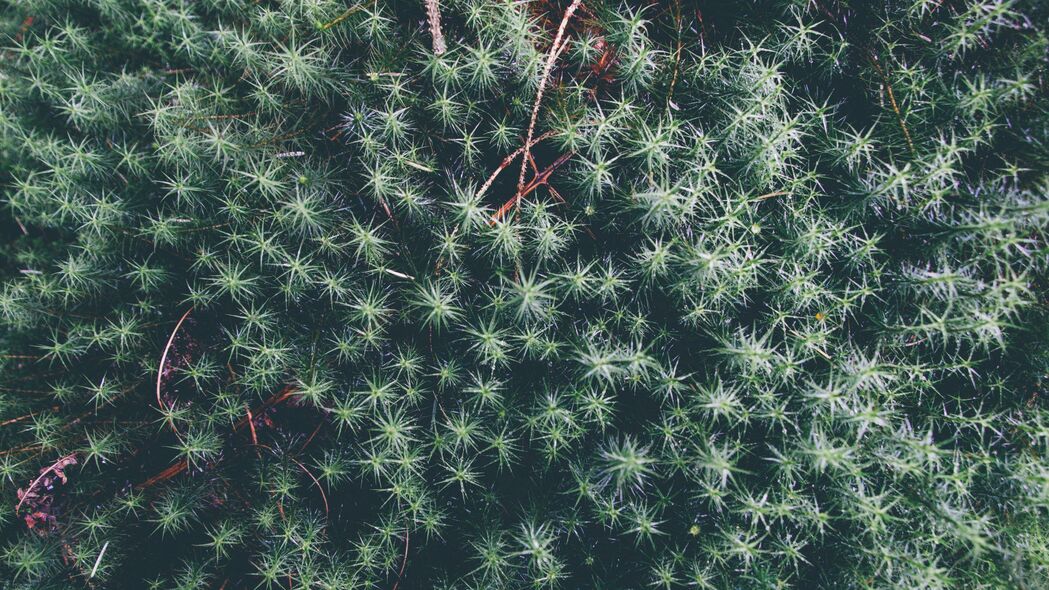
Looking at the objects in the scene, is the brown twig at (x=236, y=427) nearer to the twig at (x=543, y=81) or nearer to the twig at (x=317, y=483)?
the twig at (x=317, y=483)

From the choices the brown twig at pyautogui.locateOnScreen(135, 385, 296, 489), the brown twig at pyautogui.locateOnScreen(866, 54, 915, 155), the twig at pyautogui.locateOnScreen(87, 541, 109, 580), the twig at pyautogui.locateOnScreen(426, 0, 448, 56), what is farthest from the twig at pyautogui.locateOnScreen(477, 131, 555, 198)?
the twig at pyautogui.locateOnScreen(87, 541, 109, 580)

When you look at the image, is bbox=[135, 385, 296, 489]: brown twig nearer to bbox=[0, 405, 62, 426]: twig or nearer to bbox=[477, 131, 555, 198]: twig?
bbox=[0, 405, 62, 426]: twig

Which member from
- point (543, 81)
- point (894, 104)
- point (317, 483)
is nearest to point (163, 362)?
point (317, 483)

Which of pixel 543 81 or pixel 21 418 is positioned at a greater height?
pixel 543 81

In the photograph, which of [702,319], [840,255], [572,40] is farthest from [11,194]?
[840,255]

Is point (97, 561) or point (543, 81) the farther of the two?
point (97, 561)

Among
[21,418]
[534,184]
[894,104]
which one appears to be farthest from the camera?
[21,418]

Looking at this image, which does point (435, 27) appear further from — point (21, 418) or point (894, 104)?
point (21, 418)

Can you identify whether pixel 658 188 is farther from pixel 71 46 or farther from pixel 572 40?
pixel 71 46

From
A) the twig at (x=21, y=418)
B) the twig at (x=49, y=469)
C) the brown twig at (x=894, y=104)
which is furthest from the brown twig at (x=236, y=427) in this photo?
the brown twig at (x=894, y=104)
